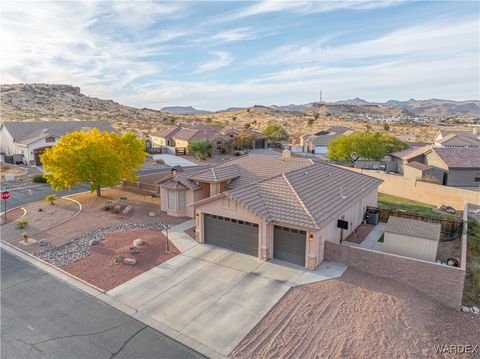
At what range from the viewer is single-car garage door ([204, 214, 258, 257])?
1952 centimetres

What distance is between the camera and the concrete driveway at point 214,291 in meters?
13.2

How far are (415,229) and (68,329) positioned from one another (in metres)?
17.3

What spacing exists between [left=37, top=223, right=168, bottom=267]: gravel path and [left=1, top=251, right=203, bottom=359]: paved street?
102 inches

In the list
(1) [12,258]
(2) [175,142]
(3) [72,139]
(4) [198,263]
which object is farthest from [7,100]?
(4) [198,263]

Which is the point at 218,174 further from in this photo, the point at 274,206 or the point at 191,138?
the point at 191,138

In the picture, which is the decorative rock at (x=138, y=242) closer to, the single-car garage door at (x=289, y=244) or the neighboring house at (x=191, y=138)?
the single-car garage door at (x=289, y=244)

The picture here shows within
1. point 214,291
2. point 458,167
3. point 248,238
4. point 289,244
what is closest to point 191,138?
point 458,167

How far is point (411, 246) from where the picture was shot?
18297mm

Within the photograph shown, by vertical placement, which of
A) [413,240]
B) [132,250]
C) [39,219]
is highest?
[413,240]

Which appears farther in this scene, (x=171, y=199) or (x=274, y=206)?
(x=171, y=199)

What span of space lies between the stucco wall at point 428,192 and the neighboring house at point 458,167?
7570 millimetres

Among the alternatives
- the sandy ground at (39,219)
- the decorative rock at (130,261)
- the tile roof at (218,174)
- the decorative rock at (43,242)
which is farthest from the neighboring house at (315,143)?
the decorative rock at (130,261)

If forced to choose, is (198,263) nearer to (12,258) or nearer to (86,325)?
(86,325)

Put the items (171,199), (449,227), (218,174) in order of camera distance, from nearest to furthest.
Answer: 1. (449,227)
2. (218,174)
3. (171,199)
